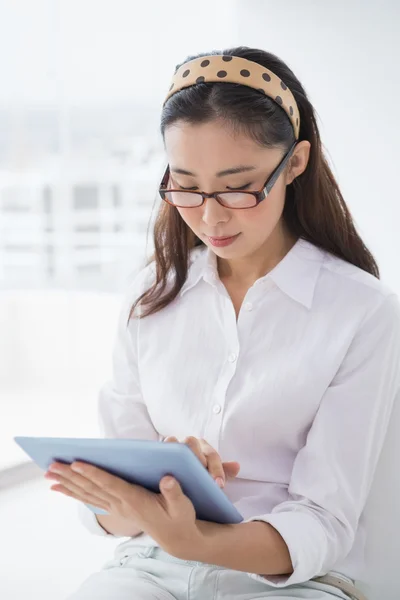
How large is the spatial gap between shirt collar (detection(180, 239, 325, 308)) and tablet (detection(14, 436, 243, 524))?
0.45m

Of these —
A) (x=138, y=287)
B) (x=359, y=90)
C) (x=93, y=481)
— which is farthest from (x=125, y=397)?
(x=359, y=90)

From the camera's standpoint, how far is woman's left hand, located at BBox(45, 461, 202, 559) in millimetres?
1208

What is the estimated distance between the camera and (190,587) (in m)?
1.40

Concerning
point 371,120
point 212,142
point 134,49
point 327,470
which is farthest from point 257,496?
point 134,49

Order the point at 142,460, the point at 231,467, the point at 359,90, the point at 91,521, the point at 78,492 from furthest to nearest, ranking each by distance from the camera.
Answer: the point at 359,90, the point at 91,521, the point at 231,467, the point at 78,492, the point at 142,460

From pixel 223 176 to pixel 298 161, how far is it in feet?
0.65

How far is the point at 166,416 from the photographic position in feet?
5.24

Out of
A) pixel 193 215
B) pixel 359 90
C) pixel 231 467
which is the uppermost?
pixel 359 90

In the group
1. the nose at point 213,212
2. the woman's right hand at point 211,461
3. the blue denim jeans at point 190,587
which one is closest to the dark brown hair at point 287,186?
the nose at point 213,212

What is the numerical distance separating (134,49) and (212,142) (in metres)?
2.68

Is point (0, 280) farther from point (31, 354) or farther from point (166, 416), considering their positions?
point (166, 416)

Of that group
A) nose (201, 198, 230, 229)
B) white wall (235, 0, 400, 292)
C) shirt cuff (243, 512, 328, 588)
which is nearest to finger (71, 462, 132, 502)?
shirt cuff (243, 512, 328, 588)

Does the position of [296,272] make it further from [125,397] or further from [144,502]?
[144,502]

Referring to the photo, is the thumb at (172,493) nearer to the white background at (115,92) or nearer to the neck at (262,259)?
the neck at (262,259)
